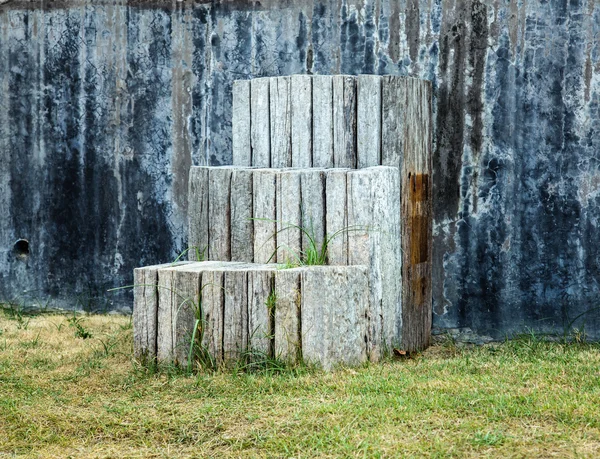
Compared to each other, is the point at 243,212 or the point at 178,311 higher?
the point at 243,212

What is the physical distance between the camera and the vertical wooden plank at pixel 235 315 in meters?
4.43

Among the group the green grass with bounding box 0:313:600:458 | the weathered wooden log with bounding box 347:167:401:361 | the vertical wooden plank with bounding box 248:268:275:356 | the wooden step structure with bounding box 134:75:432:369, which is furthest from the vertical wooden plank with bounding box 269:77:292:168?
the green grass with bounding box 0:313:600:458

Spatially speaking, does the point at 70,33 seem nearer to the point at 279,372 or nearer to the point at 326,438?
the point at 279,372

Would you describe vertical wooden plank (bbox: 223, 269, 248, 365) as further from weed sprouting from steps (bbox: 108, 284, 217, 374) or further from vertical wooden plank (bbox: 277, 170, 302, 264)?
vertical wooden plank (bbox: 277, 170, 302, 264)

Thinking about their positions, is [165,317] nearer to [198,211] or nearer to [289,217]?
[198,211]

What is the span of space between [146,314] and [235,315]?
20.6 inches

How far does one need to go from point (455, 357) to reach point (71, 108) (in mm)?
3624

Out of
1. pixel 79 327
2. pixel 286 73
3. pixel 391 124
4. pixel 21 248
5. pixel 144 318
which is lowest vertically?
pixel 79 327

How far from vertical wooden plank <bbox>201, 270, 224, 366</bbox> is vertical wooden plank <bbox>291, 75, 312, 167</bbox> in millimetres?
1063

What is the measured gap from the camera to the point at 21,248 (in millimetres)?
6766

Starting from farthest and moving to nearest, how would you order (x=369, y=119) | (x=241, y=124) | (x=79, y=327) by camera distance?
(x=79, y=327)
(x=241, y=124)
(x=369, y=119)

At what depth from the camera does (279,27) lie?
242 inches

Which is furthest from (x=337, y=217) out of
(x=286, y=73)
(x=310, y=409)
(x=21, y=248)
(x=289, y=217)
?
(x=21, y=248)

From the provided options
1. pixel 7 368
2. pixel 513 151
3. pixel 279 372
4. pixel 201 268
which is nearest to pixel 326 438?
pixel 279 372
